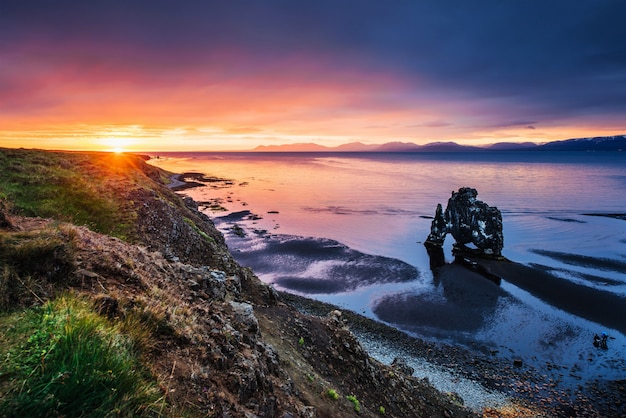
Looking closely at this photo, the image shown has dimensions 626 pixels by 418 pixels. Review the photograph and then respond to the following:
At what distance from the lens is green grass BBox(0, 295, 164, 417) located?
3705mm

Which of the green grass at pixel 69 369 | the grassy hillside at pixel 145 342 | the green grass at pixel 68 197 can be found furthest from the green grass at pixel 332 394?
the green grass at pixel 68 197

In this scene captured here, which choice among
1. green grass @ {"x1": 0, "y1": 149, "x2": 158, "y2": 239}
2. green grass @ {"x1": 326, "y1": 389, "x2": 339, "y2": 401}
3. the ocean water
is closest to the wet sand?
the ocean water

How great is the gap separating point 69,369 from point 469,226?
59879mm

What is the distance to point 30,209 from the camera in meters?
16.4

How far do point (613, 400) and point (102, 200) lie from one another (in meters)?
35.1

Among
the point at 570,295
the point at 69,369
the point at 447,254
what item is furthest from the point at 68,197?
the point at 447,254

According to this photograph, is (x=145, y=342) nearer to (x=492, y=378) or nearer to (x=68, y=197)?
(x=68, y=197)

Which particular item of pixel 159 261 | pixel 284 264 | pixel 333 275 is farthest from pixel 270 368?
pixel 284 264

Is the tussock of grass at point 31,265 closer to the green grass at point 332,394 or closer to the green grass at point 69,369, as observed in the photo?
the green grass at point 69,369

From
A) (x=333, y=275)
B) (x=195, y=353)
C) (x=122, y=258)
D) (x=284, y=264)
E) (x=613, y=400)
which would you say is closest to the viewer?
(x=195, y=353)

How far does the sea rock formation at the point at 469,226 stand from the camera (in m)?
52.7

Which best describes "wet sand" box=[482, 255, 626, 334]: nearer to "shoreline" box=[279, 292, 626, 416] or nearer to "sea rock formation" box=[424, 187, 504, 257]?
"sea rock formation" box=[424, 187, 504, 257]

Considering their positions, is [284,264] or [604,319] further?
[284,264]

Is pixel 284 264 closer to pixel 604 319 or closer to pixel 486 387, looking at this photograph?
pixel 486 387
